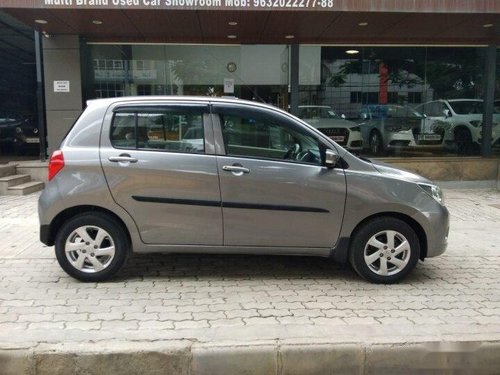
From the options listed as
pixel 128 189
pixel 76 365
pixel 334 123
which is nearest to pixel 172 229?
pixel 128 189

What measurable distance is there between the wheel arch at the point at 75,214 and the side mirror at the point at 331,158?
200 centimetres

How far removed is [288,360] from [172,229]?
1.86 meters

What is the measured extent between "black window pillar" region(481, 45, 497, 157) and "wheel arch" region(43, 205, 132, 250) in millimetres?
9628

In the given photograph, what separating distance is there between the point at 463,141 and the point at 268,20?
5542 mm

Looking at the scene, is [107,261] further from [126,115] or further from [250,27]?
[250,27]

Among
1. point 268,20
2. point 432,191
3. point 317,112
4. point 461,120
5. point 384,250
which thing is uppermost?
point 268,20

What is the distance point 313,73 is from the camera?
1209 centimetres

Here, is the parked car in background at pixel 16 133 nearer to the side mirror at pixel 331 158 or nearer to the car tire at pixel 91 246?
the car tire at pixel 91 246

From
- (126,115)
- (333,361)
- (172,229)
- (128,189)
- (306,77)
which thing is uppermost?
(306,77)

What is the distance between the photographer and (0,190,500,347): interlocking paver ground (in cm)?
398

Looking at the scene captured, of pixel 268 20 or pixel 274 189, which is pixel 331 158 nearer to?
pixel 274 189

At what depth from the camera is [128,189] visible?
16.3 feet

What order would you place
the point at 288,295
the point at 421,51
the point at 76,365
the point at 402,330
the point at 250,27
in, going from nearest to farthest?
1. the point at 76,365
2. the point at 402,330
3. the point at 288,295
4. the point at 250,27
5. the point at 421,51

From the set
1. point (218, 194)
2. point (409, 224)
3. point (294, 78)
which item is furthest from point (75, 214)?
point (294, 78)
